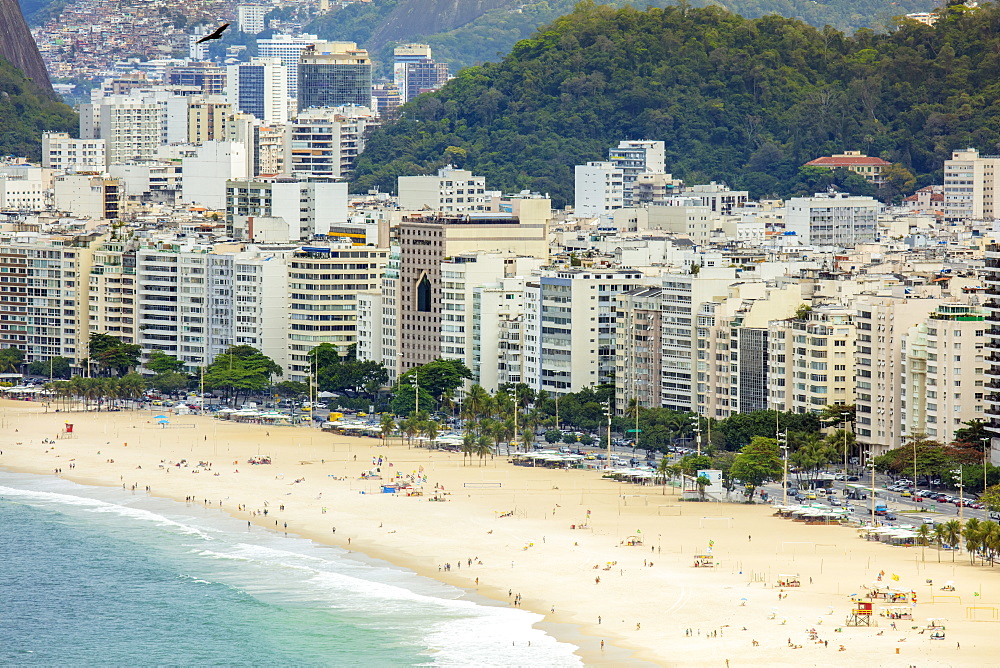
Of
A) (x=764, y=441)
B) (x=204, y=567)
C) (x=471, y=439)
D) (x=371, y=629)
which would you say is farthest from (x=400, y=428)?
(x=371, y=629)

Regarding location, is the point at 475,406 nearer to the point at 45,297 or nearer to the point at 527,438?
the point at 527,438

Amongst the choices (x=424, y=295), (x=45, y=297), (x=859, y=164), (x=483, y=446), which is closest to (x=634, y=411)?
(x=483, y=446)

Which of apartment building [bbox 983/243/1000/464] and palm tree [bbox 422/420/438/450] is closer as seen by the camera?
apartment building [bbox 983/243/1000/464]

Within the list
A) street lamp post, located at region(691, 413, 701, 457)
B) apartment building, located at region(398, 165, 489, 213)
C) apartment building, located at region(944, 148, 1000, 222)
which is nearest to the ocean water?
street lamp post, located at region(691, 413, 701, 457)

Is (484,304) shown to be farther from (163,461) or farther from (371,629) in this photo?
(371,629)

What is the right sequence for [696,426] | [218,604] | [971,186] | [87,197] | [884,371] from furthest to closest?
[87,197] → [971,186] → [696,426] → [884,371] → [218,604]

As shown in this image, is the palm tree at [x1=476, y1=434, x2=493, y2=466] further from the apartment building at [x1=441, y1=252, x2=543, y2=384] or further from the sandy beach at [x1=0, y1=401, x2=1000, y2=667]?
the apartment building at [x1=441, y1=252, x2=543, y2=384]
